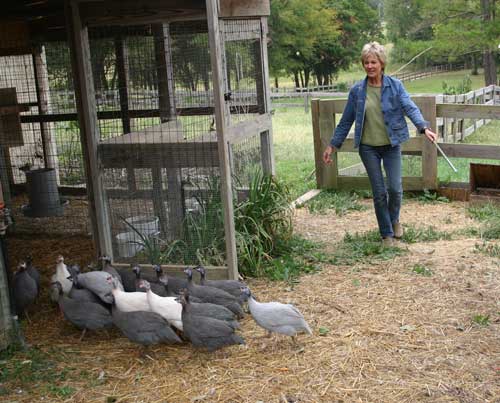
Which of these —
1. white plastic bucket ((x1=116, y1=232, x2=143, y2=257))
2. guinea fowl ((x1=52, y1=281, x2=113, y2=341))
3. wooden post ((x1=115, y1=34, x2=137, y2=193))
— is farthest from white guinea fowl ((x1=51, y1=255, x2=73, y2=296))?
wooden post ((x1=115, y1=34, x2=137, y2=193))

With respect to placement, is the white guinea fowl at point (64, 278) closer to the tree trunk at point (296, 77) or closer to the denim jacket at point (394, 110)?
the denim jacket at point (394, 110)

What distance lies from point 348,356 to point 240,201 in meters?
2.60

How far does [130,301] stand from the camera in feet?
17.1

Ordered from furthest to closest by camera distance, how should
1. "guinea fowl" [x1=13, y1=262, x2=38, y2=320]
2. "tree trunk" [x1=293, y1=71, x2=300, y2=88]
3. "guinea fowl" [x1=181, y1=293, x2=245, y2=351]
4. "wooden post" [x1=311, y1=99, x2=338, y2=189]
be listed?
1. "tree trunk" [x1=293, y1=71, x2=300, y2=88]
2. "wooden post" [x1=311, y1=99, x2=338, y2=189]
3. "guinea fowl" [x1=13, y1=262, x2=38, y2=320]
4. "guinea fowl" [x1=181, y1=293, x2=245, y2=351]

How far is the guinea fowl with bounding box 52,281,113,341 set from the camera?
5191 mm

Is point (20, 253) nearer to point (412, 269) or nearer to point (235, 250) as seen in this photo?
point (235, 250)

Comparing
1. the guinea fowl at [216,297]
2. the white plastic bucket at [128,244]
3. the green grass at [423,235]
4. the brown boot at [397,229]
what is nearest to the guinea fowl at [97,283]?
the guinea fowl at [216,297]

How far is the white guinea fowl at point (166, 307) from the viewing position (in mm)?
4984

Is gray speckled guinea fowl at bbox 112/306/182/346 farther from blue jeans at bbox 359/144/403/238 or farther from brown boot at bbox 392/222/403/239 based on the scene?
brown boot at bbox 392/222/403/239

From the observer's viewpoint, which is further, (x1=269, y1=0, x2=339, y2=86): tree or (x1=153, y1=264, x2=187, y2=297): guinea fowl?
(x1=269, y1=0, x2=339, y2=86): tree

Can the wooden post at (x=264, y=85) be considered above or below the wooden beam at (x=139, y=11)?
below

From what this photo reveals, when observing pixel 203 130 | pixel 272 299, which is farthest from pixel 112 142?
pixel 272 299

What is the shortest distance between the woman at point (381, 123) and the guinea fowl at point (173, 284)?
2422 mm

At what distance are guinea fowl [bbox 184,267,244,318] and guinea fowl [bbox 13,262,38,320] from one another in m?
1.48
